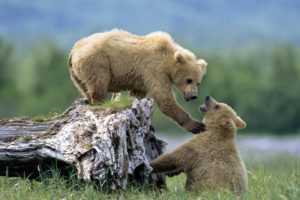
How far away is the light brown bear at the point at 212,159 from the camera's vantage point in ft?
29.6

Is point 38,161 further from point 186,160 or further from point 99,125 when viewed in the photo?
point 186,160

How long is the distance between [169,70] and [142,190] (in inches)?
77.0

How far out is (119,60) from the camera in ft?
34.3

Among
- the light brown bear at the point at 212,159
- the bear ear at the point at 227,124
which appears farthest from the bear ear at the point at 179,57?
the bear ear at the point at 227,124

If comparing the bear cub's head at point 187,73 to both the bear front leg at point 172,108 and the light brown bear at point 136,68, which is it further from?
the bear front leg at point 172,108

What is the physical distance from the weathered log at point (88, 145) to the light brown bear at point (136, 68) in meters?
0.81

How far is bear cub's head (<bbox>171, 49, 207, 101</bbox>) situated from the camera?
10.6 m

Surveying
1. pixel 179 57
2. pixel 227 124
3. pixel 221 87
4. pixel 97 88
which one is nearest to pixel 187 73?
pixel 179 57

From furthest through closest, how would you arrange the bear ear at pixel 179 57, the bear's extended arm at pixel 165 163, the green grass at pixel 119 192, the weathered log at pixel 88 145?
the bear ear at pixel 179 57 → the bear's extended arm at pixel 165 163 → the weathered log at pixel 88 145 → the green grass at pixel 119 192

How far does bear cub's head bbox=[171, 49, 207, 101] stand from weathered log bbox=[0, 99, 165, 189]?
1.27 metres

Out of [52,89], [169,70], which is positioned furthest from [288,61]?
[169,70]

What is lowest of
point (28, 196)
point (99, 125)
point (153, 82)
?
point (28, 196)

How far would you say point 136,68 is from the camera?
10.5 metres

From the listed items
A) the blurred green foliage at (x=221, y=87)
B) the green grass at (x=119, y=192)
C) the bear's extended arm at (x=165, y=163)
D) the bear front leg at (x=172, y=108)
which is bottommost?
the green grass at (x=119, y=192)
